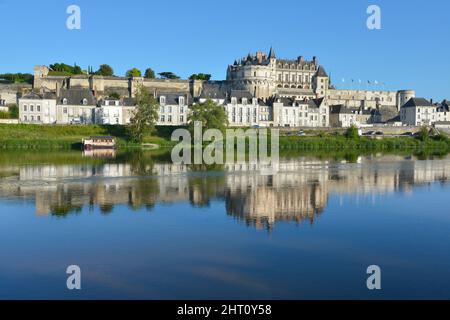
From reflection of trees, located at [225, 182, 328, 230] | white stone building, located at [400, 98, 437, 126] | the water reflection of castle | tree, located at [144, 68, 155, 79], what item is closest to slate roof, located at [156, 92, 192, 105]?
tree, located at [144, 68, 155, 79]

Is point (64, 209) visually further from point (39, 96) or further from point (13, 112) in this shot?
point (13, 112)

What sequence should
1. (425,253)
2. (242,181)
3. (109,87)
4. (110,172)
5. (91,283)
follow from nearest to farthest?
(91,283)
(425,253)
(242,181)
(110,172)
(109,87)

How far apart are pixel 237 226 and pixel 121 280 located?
497 cm

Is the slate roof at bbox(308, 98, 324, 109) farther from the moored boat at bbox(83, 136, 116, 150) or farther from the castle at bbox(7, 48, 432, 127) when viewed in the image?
the moored boat at bbox(83, 136, 116, 150)

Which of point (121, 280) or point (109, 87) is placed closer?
point (121, 280)

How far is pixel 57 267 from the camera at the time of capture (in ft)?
33.6

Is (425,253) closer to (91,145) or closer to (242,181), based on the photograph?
(242,181)

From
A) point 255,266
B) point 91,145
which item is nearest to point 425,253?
point 255,266

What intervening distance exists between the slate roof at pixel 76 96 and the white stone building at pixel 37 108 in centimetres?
136

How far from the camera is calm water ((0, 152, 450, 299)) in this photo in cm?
923

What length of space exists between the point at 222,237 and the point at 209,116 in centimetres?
3720

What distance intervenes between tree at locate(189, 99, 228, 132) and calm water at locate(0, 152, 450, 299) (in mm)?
25949

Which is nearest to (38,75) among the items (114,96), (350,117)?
(114,96)

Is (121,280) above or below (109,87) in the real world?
below
